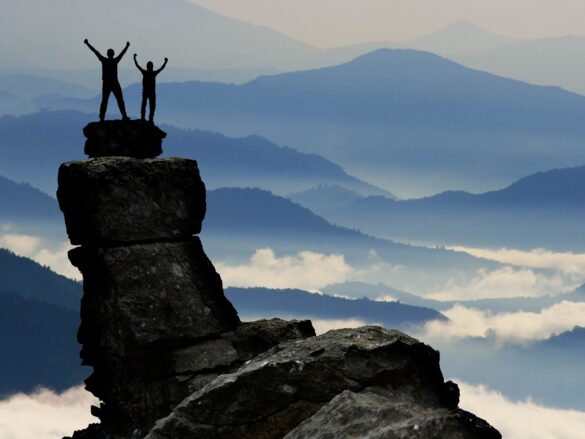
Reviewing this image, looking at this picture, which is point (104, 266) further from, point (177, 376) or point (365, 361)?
point (365, 361)

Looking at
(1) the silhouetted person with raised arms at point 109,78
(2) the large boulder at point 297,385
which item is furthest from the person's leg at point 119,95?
(2) the large boulder at point 297,385

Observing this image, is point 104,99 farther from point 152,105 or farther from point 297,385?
point 297,385

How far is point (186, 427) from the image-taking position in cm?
1994

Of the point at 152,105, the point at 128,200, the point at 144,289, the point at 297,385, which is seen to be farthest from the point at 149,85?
the point at 297,385

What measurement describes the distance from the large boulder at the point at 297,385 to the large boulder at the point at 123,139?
13.1m

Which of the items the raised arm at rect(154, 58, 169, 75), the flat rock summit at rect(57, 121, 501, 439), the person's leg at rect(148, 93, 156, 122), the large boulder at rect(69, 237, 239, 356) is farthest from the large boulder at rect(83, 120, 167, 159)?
the large boulder at rect(69, 237, 239, 356)

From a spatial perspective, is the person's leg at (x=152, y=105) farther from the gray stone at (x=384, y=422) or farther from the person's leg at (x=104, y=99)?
the gray stone at (x=384, y=422)

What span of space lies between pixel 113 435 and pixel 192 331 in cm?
344

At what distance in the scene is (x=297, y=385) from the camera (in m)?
20.4

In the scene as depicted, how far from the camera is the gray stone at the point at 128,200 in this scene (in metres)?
30.6

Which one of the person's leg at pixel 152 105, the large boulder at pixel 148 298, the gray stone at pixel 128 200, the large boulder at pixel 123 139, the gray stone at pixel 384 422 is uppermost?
the person's leg at pixel 152 105

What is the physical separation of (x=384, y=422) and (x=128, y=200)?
14764mm

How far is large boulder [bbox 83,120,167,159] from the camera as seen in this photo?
33250 millimetres

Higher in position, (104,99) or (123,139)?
(104,99)
